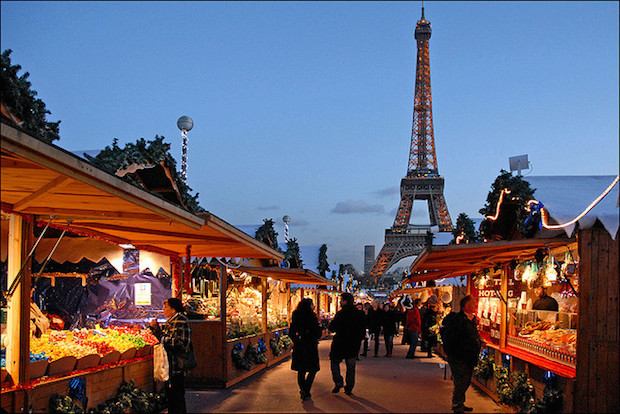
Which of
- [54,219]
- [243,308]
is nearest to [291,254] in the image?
[243,308]

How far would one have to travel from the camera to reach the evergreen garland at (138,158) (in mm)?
6816

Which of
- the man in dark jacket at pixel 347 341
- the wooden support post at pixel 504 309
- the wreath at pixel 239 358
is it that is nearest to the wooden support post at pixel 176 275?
the wreath at pixel 239 358

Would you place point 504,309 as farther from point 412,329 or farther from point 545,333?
point 412,329

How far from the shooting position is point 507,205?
9.51m

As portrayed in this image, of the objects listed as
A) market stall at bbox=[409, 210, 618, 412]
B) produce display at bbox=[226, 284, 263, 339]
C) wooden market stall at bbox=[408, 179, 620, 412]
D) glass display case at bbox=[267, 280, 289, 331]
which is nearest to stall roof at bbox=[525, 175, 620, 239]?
wooden market stall at bbox=[408, 179, 620, 412]

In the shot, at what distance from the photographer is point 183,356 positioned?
6.77 meters

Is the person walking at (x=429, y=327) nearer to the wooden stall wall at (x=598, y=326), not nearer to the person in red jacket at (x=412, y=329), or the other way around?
the person in red jacket at (x=412, y=329)

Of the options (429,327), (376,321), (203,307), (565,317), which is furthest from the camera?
(376,321)

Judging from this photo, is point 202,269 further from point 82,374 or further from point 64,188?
point 64,188

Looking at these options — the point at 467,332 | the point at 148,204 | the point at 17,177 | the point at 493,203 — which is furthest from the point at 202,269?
the point at 17,177

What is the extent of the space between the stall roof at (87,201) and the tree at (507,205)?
402cm

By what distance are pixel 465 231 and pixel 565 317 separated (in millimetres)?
5941

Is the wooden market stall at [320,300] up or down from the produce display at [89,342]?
down

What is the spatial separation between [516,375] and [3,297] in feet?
19.7
